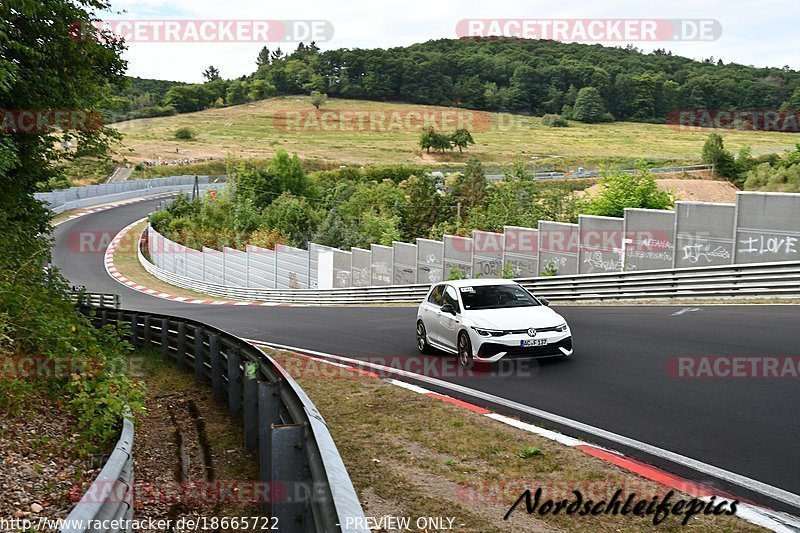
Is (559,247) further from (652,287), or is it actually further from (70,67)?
(70,67)

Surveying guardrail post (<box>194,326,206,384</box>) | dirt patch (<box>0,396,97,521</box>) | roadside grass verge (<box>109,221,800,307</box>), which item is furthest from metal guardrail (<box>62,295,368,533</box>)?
roadside grass verge (<box>109,221,800,307</box>)

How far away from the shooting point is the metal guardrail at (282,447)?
4.71 meters

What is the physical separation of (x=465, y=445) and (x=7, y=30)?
10.5 metres

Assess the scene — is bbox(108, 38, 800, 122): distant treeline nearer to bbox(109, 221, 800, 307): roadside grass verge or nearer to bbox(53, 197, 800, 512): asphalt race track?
bbox(109, 221, 800, 307): roadside grass verge

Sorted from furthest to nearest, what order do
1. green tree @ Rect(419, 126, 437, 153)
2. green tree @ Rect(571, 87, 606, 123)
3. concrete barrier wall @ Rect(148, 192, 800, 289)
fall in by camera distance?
green tree @ Rect(571, 87, 606, 123), green tree @ Rect(419, 126, 437, 153), concrete barrier wall @ Rect(148, 192, 800, 289)

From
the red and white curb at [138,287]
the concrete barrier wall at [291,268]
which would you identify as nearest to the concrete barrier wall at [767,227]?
the red and white curb at [138,287]

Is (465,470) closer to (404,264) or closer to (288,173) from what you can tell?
(404,264)

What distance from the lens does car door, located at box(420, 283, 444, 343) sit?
15.1m

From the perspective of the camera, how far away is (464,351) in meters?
13.7

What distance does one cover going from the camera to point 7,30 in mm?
13383

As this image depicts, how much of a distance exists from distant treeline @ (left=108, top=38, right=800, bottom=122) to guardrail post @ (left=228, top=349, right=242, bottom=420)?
12076 centimetres

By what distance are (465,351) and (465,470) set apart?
596cm

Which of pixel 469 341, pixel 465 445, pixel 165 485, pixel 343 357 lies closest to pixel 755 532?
pixel 465 445

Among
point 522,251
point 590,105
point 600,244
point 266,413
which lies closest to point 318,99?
point 590,105
